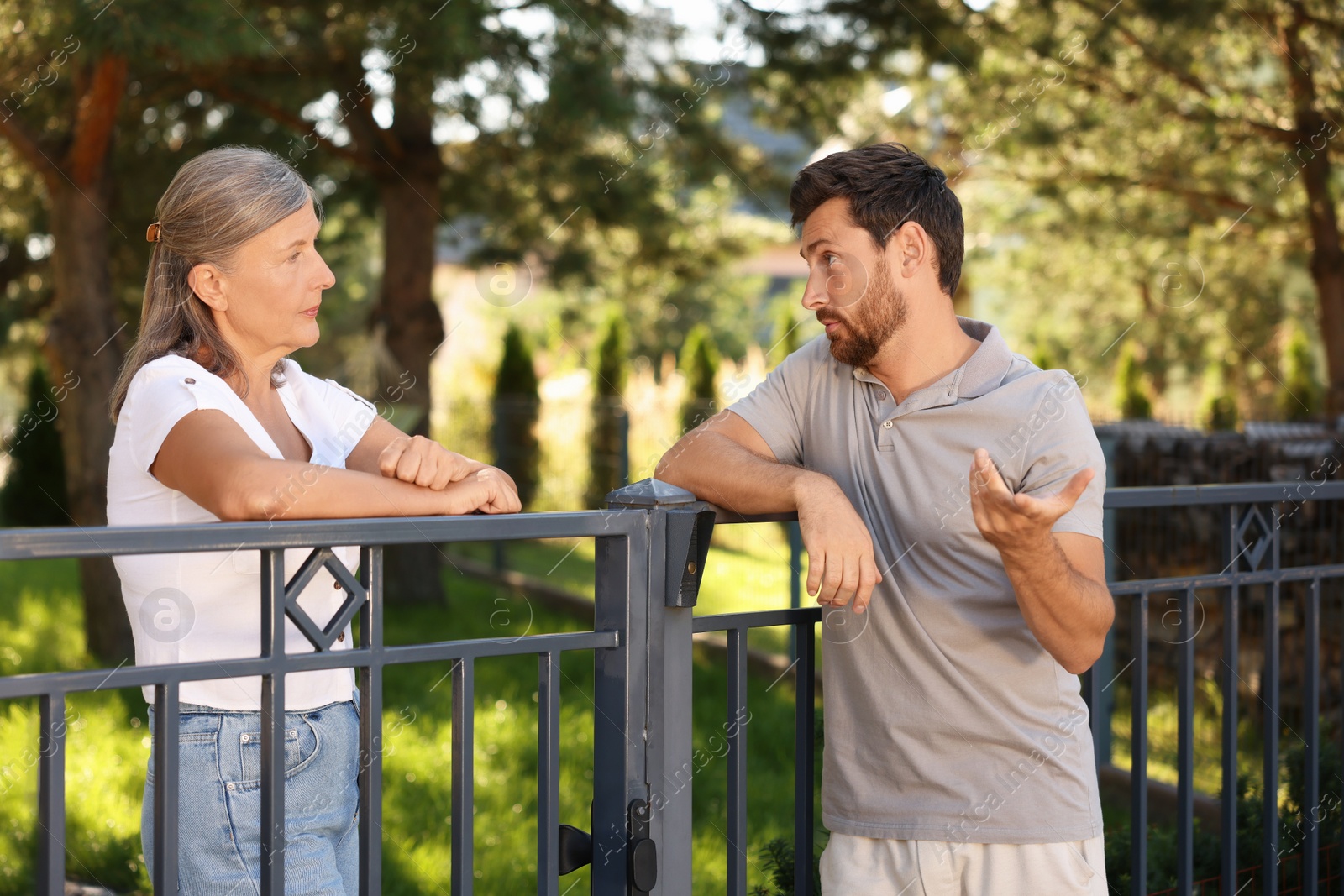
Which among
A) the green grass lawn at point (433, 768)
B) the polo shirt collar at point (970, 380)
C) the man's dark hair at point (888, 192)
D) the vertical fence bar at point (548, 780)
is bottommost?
the green grass lawn at point (433, 768)

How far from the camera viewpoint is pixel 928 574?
2010 millimetres

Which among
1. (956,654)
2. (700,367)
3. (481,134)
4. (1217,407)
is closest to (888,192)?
(956,654)

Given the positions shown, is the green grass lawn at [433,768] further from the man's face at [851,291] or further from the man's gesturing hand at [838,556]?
the man's face at [851,291]

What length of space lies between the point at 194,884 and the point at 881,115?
10.0 m

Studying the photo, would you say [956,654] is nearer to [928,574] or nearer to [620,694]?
[928,574]

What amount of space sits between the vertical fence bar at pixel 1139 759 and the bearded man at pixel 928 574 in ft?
1.54

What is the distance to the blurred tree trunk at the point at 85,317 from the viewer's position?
659 centimetres

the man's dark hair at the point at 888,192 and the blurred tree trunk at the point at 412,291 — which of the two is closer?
the man's dark hair at the point at 888,192

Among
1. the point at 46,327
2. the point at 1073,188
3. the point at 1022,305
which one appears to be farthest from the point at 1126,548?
the point at 1022,305

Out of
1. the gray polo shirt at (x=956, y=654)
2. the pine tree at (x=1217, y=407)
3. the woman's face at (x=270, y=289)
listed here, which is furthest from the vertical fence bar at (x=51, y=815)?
the pine tree at (x=1217, y=407)

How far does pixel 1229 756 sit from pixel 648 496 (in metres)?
1.58

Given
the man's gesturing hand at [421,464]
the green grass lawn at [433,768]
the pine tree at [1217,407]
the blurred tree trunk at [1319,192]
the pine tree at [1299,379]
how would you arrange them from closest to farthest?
1. the man's gesturing hand at [421,464]
2. the green grass lawn at [433,768]
3. the blurred tree trunk at [1319,192]
4. the pine tree at [1217,407]
5. the pine tree at [1299,379]

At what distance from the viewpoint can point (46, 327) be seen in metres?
6.88

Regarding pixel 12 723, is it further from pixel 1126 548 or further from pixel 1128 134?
pixel 1128 134
